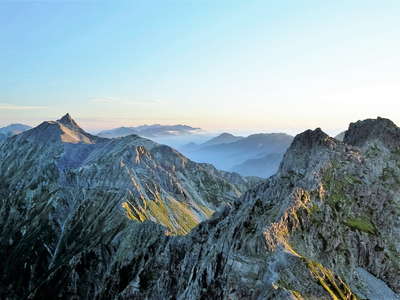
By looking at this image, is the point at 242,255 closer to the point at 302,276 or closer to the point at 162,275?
the point at 302,276

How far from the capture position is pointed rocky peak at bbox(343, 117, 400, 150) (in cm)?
16325

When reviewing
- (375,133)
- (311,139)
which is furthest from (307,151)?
(375,133)

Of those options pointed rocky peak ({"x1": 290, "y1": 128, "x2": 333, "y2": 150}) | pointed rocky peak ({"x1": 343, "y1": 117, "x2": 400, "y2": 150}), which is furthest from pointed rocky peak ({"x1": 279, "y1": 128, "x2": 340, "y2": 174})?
pointed rocky peak ({"x1": 343, "y1": 117, "x2": 400, "y2": 150})

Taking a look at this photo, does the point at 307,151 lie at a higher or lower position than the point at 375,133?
lower

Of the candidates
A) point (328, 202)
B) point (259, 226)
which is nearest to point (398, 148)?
point (328, 202)

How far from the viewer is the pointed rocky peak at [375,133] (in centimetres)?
16325

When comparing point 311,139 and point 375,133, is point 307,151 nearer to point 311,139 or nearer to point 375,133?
point 311,139

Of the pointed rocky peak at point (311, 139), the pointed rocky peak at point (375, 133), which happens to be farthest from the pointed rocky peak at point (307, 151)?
the pointed rocky peak at point (375, 133)

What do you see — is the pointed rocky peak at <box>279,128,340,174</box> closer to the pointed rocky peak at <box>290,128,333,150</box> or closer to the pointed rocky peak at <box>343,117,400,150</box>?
the pointed rocky peak at <box>290,128,333,150</box>

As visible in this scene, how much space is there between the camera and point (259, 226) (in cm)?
10594

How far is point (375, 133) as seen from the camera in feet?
559

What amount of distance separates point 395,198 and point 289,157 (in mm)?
39123

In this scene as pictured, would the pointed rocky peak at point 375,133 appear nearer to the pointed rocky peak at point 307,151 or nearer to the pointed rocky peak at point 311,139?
the pointed rocky peak at point 307,151

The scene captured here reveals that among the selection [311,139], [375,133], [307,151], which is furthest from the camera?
[375,133]
